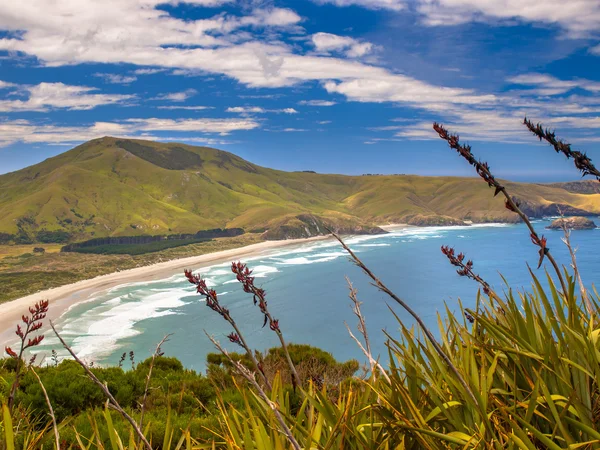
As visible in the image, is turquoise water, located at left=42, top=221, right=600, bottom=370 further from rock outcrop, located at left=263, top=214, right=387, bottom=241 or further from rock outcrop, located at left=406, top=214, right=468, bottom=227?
rock outcrop, located at left=406, top=214, right=468, bottom=227

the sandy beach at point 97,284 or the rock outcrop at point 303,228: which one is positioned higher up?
the rock outcrop at point 303,228

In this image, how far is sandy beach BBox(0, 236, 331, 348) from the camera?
54066mm

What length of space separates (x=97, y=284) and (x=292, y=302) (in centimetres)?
3590

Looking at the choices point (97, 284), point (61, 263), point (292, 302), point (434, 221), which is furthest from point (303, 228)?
point (292, 302)

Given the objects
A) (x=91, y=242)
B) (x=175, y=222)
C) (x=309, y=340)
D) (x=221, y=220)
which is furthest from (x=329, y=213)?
(x=309, y=340)

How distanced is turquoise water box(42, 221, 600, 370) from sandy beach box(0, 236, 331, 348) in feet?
10.6

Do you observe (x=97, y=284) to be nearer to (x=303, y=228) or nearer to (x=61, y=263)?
(x=61, y=263)

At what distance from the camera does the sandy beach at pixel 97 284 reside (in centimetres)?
5407

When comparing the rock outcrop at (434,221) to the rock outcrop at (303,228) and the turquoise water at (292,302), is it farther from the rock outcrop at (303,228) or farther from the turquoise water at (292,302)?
the turquoise water at (292,302)

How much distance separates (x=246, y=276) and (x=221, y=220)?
18036cm

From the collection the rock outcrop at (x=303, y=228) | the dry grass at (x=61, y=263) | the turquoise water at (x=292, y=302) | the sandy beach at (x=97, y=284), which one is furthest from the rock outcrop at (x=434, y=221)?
the turquoise water at (x=292, y=302)

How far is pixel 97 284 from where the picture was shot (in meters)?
77.1

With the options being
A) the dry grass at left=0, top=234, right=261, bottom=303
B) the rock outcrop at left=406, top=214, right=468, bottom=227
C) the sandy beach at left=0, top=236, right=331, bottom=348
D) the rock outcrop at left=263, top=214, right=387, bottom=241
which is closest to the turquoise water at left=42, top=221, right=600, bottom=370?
the sandy beach at left=0, top=236, right=331, bottom=348

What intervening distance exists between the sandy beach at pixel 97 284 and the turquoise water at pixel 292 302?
3219mm
